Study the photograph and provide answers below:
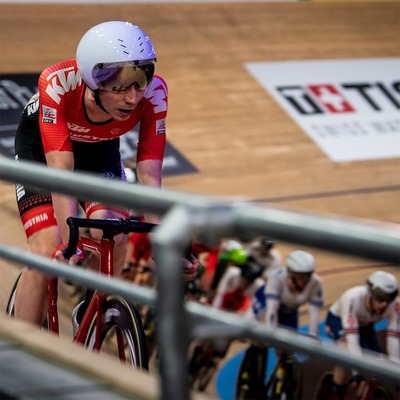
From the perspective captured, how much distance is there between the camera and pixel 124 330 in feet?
8.93

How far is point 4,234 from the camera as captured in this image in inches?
257

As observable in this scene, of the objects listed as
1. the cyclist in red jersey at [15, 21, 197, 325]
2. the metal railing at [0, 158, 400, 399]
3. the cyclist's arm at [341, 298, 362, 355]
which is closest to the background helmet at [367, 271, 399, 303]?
the cyclist's arm at [341, 298, 362, 355]

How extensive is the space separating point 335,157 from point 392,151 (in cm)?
60

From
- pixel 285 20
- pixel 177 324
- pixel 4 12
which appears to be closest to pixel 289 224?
pixel 177 324

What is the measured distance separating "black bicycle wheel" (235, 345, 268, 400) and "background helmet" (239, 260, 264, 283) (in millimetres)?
927

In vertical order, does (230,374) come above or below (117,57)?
below

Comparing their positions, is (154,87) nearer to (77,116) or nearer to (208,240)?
(77,116)

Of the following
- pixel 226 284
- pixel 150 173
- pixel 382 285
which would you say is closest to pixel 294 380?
pixel 382 285

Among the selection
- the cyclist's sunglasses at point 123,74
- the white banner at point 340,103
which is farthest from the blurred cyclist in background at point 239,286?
the cyclist's sunglasses at point 123,74

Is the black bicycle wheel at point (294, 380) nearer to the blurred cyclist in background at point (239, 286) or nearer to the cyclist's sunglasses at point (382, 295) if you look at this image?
the cyclist's sunglasses at point (382, 295)

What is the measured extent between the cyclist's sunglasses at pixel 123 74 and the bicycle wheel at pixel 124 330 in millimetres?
597

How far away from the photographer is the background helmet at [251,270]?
677cm

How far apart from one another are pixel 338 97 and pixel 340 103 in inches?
4.8

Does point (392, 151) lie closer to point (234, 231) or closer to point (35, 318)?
point (35, 318)
